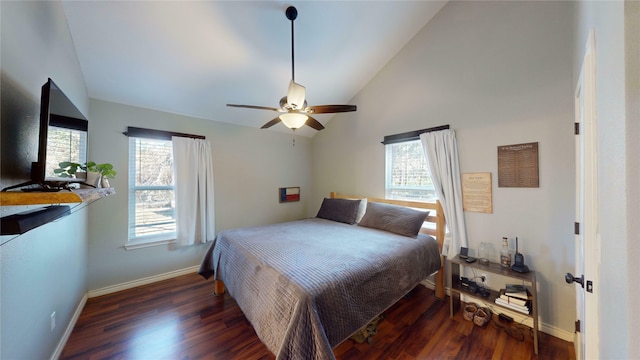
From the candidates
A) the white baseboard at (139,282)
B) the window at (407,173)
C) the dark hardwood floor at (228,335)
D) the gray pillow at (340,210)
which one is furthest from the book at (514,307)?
the white baseboard at (139,282)

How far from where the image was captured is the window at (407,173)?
9.38ft

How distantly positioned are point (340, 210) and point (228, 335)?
207 centimetres

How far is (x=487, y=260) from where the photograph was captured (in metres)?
2.14

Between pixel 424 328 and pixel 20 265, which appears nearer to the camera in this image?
pixel 20 265

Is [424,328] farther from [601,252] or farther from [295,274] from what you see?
[601,252]

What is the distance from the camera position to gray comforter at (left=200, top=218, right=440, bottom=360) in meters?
1.26

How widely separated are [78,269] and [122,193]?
2.97ft

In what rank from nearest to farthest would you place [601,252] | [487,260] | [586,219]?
[601,252]
[586,219]
[487,260]

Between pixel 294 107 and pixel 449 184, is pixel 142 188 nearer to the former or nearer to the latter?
pixel 294 107

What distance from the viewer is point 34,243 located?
1.29 m

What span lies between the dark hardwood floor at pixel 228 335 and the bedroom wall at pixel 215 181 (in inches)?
19.2

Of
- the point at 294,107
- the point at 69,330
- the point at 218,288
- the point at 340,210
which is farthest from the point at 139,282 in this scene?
the point at 294,107

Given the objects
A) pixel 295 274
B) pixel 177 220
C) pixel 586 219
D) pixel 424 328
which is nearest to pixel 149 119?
pixel 177 220

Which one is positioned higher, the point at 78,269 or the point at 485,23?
the point at 485,23
